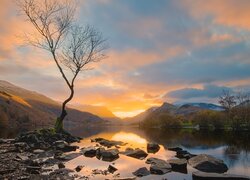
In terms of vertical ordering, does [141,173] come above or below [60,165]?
above

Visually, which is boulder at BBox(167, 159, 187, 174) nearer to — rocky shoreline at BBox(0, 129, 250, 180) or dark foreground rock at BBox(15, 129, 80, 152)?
rocky shoreline at BBox(0, 129, 250, 180)

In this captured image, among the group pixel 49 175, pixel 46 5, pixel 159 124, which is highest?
pixel 46 5

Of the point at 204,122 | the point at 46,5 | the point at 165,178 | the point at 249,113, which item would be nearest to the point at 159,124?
the point at 204,122

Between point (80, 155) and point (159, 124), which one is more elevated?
point (159, 124)

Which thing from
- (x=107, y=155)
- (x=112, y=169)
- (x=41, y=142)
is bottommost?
(x=112, y=169)

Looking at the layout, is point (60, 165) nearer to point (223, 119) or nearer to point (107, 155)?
point (107, 155)

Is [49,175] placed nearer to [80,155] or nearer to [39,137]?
[80,155]

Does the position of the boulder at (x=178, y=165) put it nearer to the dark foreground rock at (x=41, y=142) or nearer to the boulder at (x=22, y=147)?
the dark foreground rock at (x=41, y=142)

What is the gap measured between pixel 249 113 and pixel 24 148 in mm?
137940

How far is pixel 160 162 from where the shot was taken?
2645 cm

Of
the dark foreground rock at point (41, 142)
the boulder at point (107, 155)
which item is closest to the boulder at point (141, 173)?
the boulder at point (107, 155)

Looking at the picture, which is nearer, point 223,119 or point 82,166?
point 82,166

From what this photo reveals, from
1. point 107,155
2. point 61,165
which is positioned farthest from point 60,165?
point 107,155

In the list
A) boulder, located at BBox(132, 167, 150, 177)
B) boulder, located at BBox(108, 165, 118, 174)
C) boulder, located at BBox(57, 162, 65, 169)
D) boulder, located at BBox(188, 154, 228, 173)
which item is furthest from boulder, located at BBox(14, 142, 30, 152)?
boulder, located at BBox(188, 154, 228, 173)
